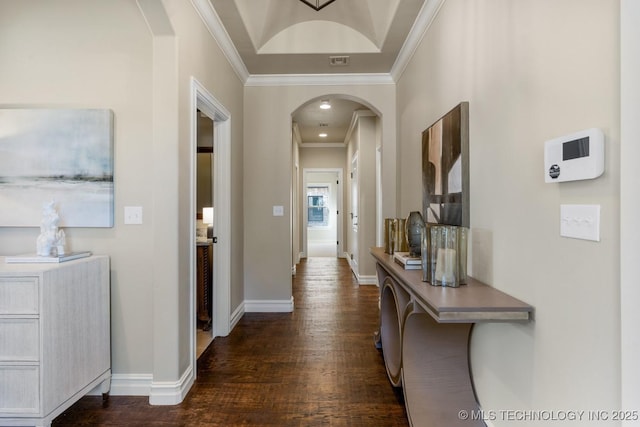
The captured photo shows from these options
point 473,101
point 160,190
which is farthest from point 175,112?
point 473,101

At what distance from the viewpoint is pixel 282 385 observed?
2.26m

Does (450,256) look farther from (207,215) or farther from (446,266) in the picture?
(207,215)

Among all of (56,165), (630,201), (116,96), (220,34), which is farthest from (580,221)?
(220,34)

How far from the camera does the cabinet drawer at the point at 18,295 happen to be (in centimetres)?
165

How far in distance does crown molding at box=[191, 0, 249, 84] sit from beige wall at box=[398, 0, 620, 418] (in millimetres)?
1757

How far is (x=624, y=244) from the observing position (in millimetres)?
892

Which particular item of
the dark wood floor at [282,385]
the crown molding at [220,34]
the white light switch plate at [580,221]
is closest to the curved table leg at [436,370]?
the dark wood floor at [282,385]

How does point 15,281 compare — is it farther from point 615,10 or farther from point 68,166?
point 615,10

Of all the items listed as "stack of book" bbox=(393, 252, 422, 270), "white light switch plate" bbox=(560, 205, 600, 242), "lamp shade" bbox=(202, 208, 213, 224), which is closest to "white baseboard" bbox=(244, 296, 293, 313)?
"lamp shade" bbox=(202, 208, 213, 224)

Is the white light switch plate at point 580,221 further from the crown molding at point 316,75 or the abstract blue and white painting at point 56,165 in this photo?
the abstract blue and white painting at point 56,165

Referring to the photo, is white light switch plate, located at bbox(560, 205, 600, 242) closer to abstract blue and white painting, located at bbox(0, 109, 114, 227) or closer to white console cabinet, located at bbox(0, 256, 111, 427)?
white console cabinet, located at bbox(0, 256, 111, 427)

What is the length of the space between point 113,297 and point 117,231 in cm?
43

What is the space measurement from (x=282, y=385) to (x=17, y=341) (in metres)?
A: 1.49

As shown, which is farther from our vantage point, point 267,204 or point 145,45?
point 267,204
